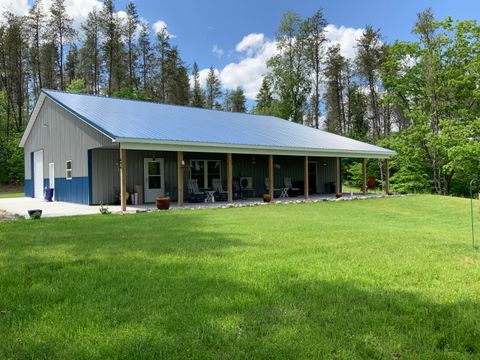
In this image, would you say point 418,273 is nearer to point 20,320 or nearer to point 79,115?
point 20,320

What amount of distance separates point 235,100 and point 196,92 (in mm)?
7821

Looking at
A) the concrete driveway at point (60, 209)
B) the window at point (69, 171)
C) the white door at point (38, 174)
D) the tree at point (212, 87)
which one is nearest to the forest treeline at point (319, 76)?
the tree at point (212, 87)

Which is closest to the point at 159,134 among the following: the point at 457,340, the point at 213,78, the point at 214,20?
the point at 457,340

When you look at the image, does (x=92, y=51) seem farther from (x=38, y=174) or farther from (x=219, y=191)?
(x=219, y=191)

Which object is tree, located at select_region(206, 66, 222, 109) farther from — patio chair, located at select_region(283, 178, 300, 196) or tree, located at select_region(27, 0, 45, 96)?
patio chair, located at select_region(283, 178, 300, 196)

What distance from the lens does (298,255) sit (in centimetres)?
542

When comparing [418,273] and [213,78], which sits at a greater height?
[213,78]

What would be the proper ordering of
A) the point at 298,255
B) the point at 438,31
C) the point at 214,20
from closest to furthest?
the point at 298,255 → the point at 438,31 → the point at 214,20

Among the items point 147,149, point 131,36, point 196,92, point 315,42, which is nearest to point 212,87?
point 196,92

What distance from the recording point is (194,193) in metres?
16.2

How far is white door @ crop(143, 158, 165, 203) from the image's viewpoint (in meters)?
16.1

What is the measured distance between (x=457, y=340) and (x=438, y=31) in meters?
28.1

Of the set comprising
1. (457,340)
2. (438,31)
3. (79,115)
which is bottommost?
(457,340)

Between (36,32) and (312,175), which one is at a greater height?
(36,32)
